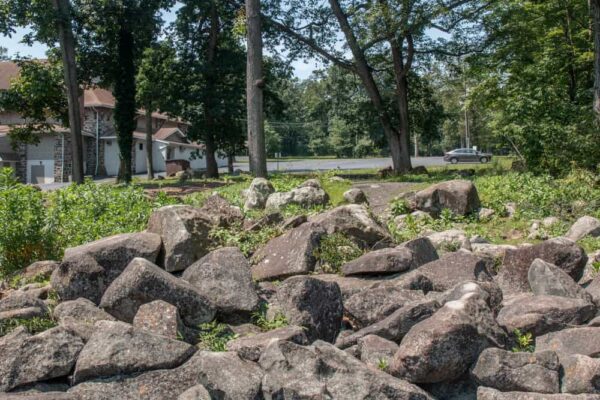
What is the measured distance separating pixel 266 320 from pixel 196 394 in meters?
1.33

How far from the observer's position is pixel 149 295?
18.5ft

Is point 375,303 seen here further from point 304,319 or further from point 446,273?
point 446,273

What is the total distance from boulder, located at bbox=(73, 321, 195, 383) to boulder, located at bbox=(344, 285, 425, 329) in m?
1.55

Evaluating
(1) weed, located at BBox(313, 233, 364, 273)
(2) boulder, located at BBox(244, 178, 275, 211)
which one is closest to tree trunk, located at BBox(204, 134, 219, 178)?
(2) boulder, located at BBox(244, 178, 275, 211)

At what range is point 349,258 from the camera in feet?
23.3

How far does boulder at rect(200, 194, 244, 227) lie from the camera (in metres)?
7.89

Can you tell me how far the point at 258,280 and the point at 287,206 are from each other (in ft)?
8.18

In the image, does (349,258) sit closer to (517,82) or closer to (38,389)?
(38,389)

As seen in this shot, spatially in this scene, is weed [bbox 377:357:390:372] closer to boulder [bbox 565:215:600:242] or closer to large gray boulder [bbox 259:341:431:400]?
large gray boulder [bbox 259:341:431:400]

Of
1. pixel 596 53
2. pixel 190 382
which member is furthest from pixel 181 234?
pixel 596 53

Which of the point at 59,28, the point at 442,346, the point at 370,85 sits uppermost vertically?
the point at 59,28

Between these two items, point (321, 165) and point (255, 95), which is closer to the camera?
point (255, 95)

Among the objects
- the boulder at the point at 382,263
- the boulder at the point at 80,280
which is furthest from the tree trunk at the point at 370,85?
the boulder at the point at 80,280

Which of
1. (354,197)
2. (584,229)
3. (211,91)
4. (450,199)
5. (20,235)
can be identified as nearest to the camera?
(20,235)
